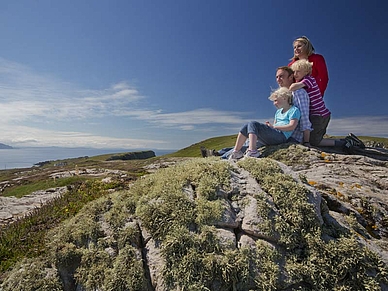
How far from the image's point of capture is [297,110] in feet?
29.8

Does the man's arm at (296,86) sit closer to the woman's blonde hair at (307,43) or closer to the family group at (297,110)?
the family group at (297,110)

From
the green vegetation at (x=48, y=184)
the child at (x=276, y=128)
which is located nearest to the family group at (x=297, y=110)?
the child at (x=276, y=128)

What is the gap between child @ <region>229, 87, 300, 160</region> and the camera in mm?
8695

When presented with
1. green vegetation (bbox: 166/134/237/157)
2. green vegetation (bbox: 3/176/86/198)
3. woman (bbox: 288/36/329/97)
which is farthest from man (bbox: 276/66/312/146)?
green vegetation (bbox: 166/134/237/157)

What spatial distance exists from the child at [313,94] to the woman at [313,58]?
900 mm

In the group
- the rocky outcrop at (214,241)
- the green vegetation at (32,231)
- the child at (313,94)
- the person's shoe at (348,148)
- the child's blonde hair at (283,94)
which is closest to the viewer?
the rocky outcrop at (214,241)

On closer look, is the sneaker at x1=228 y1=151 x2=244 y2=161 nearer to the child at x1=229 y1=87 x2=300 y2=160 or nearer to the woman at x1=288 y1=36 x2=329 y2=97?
the child at x1=229 y1=87 x2=300 y2=160

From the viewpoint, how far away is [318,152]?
970 centimetres

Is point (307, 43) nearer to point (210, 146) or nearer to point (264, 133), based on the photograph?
point (264, 133)

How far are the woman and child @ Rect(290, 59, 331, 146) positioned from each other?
900 millimetres

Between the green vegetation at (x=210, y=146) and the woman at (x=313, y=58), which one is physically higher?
the woman at (x=313, y=58)

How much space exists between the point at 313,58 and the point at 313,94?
206 cm

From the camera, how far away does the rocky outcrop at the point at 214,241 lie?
4.31m

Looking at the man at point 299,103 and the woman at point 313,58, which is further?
the woman at point 313,58
